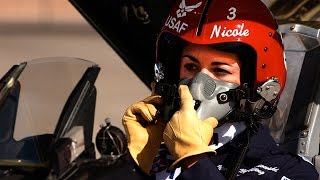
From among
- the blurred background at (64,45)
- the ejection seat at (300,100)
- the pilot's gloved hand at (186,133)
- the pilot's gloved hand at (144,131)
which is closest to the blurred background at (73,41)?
the blurred background at (64,45)

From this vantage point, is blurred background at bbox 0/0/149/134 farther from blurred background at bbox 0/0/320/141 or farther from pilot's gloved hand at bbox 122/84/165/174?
pilot's gloved hand at bbox 122/84/165/174

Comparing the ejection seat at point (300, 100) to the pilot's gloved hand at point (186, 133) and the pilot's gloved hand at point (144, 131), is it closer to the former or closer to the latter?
the pilot's gloved hand at point (144, 131)

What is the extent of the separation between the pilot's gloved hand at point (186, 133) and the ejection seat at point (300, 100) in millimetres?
998

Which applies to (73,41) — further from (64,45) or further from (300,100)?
(300,100)

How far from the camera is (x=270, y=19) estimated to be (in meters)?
3.01

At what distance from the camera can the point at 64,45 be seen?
45.7 ft

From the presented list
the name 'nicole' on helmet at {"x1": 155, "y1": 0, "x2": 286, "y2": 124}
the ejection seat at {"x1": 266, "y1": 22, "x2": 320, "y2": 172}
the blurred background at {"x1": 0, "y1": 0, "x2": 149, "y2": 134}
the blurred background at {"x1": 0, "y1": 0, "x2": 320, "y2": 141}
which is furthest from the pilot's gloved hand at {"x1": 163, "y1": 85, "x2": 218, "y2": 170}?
the blurred background at {"x1": 0, "y1": 0, "x2": 149, "y2": 134}

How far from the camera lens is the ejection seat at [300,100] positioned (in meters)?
3.56

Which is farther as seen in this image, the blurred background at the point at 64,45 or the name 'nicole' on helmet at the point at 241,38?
the blurred background at the point at 64,45

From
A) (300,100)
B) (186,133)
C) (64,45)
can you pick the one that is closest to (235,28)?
(186,133)

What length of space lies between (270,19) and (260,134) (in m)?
0.46

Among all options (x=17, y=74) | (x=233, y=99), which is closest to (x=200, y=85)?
(x=233, y=99)

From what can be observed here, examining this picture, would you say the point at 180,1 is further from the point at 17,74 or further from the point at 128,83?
the point at 128,83

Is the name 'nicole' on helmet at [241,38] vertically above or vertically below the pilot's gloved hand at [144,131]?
above
